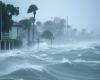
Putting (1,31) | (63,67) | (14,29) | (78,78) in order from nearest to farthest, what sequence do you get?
(78,78) → (63,67) → (1,31) → (14,29)

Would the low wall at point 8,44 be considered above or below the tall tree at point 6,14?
below

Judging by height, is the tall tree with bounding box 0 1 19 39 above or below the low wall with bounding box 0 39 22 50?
above

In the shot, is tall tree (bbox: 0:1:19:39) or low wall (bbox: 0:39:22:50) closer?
low wall (bbox: 0:39:22:50)

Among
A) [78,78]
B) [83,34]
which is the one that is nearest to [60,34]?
[83,34]

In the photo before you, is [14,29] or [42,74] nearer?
[42,74]

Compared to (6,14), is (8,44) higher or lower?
lower

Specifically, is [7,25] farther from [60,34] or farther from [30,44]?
[60,34]

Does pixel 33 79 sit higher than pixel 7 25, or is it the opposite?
pixel 7 25

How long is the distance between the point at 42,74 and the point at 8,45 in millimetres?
29140

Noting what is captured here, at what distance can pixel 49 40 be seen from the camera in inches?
4222

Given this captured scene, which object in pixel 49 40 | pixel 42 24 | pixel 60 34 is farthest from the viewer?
pixel 42 24

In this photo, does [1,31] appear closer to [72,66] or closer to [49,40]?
[72,66]

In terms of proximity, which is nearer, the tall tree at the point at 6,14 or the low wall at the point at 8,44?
the low wall at the point at 8,44

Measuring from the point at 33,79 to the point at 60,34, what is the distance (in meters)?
117
